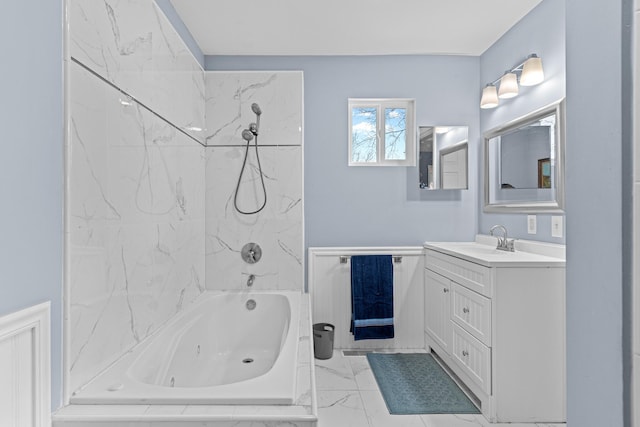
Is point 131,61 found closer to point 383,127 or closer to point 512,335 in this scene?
point 383,127

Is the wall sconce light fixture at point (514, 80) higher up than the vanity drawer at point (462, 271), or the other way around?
the wall sconce light fixture at point (514, 80)

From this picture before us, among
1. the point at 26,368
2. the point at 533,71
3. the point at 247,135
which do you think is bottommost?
the point at 26,368

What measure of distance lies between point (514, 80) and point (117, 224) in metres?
2.53

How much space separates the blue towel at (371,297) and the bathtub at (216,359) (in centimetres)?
48

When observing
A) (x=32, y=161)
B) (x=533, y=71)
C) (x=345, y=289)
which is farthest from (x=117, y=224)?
(x=533, y=71)

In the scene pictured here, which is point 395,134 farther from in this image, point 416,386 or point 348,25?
point 416,386

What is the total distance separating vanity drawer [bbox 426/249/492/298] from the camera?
2111 mm

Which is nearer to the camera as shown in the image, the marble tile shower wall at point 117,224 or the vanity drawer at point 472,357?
the marble tile shower wall at point 117,224

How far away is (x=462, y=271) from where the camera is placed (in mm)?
2418

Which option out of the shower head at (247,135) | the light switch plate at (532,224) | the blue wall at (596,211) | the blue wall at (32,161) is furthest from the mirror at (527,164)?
the blue wall at (32,161)

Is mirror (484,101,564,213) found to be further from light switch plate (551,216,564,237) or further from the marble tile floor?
the marble tile floor

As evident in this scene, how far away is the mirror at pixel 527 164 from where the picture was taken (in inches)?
88.1

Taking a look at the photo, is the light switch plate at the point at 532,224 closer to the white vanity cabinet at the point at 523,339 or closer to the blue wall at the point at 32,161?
the white vanity cabinet at the point at 523,339

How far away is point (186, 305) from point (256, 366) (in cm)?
61
